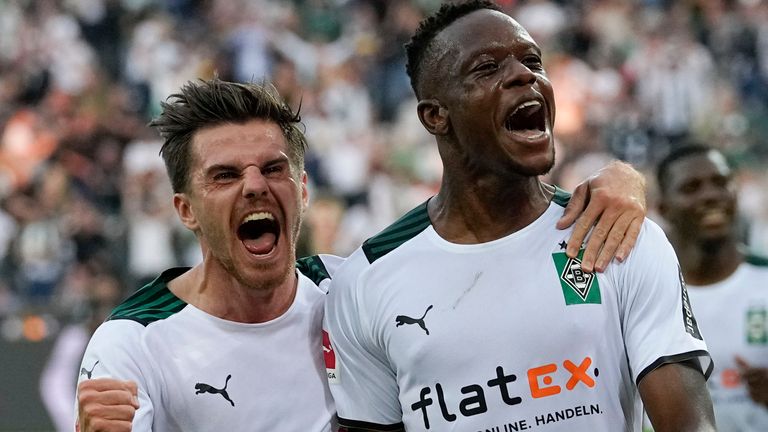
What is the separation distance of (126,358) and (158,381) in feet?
0.53

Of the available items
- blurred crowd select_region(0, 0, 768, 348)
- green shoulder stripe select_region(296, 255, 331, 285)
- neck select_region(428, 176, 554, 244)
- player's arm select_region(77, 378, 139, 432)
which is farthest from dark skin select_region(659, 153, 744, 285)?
blurred crowd select_region(0, 0, 768, 348)

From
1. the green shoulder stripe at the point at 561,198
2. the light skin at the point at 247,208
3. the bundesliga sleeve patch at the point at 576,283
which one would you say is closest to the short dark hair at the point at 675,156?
the light skin at the point at 247,208

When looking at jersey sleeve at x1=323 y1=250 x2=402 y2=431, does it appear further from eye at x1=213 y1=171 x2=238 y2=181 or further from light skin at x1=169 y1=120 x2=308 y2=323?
eye at x1=213 y1=171 x2=238 y2=181

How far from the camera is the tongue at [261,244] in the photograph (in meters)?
4.56

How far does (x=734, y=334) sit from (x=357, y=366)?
317 centimetres

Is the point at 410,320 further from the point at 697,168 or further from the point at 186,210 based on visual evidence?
the point at 697,168

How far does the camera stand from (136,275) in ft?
38.6

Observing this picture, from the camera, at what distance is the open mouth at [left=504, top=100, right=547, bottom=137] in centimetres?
414

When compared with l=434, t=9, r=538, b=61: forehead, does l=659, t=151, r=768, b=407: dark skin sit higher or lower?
lower

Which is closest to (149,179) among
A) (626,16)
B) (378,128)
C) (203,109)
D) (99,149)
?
(99,149)

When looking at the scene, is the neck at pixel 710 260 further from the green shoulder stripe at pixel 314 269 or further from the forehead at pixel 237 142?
the forehead at pixel 237 142

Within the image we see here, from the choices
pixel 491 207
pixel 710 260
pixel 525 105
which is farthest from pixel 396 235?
pixel 710 260

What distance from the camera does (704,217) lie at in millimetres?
7008

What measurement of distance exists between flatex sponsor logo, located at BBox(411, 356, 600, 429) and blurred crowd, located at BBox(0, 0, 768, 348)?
7.32 m
